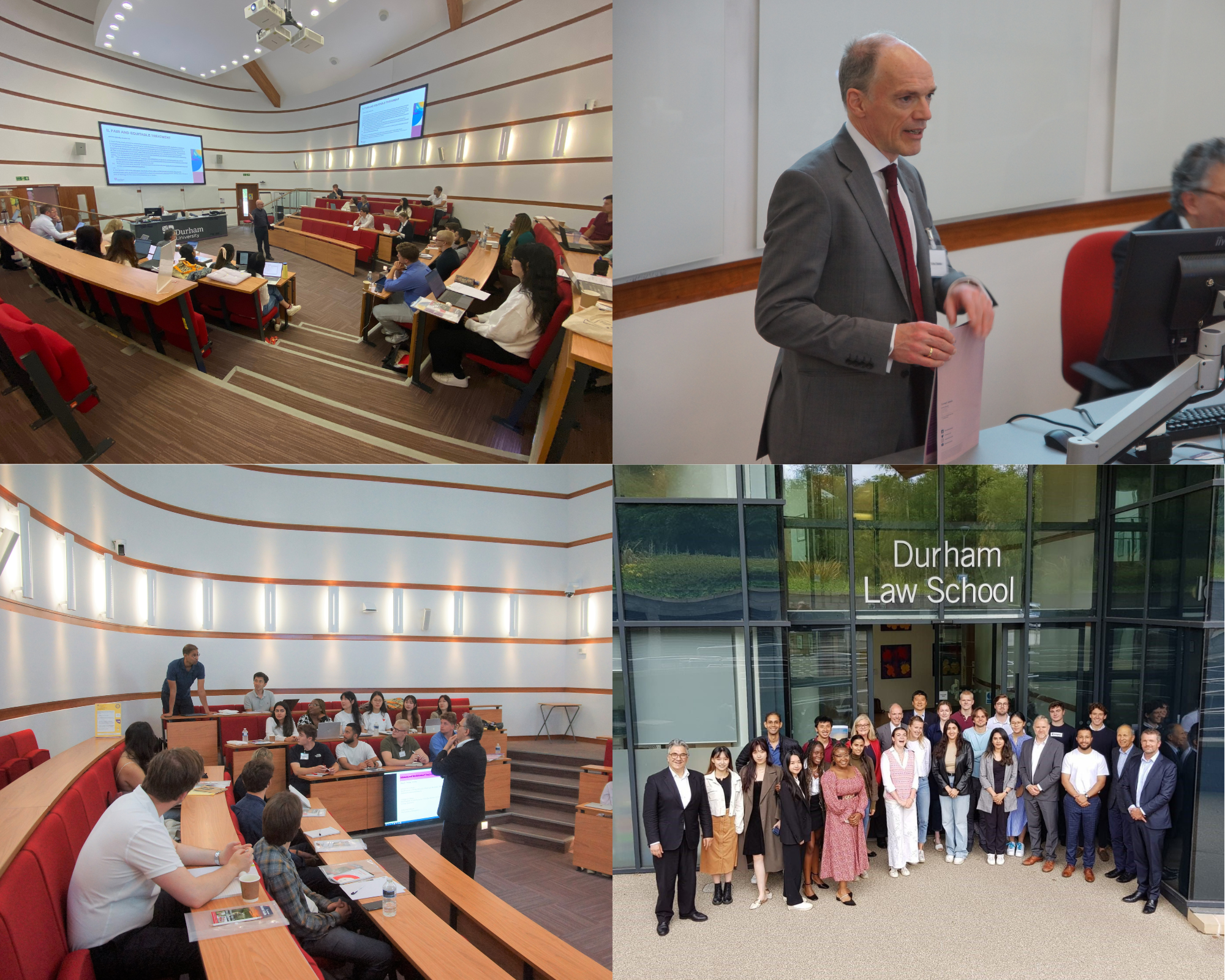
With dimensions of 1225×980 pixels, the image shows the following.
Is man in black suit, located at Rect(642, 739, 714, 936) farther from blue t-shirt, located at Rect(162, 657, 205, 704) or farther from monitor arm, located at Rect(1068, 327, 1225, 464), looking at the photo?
blue t-shirt, located at Rect(162, 657, 205, 704)

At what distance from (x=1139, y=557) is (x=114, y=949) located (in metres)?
6.03

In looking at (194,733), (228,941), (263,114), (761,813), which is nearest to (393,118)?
(263,114)

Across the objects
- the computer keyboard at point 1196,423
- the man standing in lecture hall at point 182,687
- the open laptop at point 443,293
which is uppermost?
the open laptop at point 443,293

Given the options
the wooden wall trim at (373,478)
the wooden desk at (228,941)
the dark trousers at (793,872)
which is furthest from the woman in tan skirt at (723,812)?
the wooden wall trim at (373,478)

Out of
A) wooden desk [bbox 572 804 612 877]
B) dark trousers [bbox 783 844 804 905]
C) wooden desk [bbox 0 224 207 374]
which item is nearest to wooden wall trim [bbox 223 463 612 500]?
wooden desk [bbox 0 224 207 374]

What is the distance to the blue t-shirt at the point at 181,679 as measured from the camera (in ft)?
8.56

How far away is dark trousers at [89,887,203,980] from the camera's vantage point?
246cm

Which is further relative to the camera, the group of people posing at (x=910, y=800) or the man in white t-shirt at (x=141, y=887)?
the group of people posing at (x=910, y=800)

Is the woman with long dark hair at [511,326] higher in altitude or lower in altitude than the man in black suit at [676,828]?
higher

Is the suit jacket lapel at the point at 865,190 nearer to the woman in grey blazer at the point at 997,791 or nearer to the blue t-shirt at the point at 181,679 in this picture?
the blue t-shirt at the point at 181,679

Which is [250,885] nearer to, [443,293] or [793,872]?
[443,293]

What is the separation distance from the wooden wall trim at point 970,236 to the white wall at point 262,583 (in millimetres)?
633

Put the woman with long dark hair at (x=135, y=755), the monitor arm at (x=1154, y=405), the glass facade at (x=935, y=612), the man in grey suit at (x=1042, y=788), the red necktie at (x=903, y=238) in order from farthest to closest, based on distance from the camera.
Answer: the man in grey suit at (x=1042, y=788) < the glass facade at (x=935, y=612) < the monitor arm at (x=1154, y=405) < the red necktie at (x=903, y=238) < the woman with long dark hair at (x=135, y=755)

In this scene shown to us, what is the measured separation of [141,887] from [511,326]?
81.5 inches
